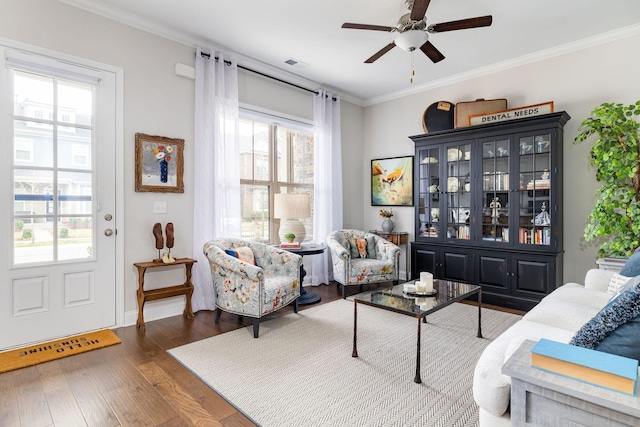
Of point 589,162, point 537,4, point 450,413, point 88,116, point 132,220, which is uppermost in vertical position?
point 537,4

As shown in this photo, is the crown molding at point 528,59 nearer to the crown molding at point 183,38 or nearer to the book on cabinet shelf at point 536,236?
the crown molding at point 183,38

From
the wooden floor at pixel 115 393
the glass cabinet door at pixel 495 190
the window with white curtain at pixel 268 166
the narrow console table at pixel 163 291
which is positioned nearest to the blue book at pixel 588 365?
the wooden floor at pixel 115 393

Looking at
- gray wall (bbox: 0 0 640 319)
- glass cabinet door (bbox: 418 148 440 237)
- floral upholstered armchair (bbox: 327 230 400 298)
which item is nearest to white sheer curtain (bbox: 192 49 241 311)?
gray wall (bbox: 0 0 640 319)

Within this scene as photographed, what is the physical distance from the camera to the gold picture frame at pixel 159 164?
3332 mm

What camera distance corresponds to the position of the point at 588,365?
1.04 metres

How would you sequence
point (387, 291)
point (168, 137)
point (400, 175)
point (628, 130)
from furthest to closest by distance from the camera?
point (400, 175), point (168, 137), point (628, 130), point (387, 291)

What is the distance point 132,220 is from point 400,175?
3.74 metres

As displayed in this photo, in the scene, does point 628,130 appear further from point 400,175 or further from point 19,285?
point 19,285

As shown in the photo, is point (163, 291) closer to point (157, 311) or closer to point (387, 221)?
point (157, 311)

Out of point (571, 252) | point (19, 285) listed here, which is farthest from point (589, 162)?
point (19, 285)

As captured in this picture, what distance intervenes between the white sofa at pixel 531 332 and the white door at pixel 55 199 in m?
3.18

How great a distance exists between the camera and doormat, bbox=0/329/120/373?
8.12ft

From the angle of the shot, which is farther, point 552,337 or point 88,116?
point 88,116

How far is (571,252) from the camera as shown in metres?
3.85
